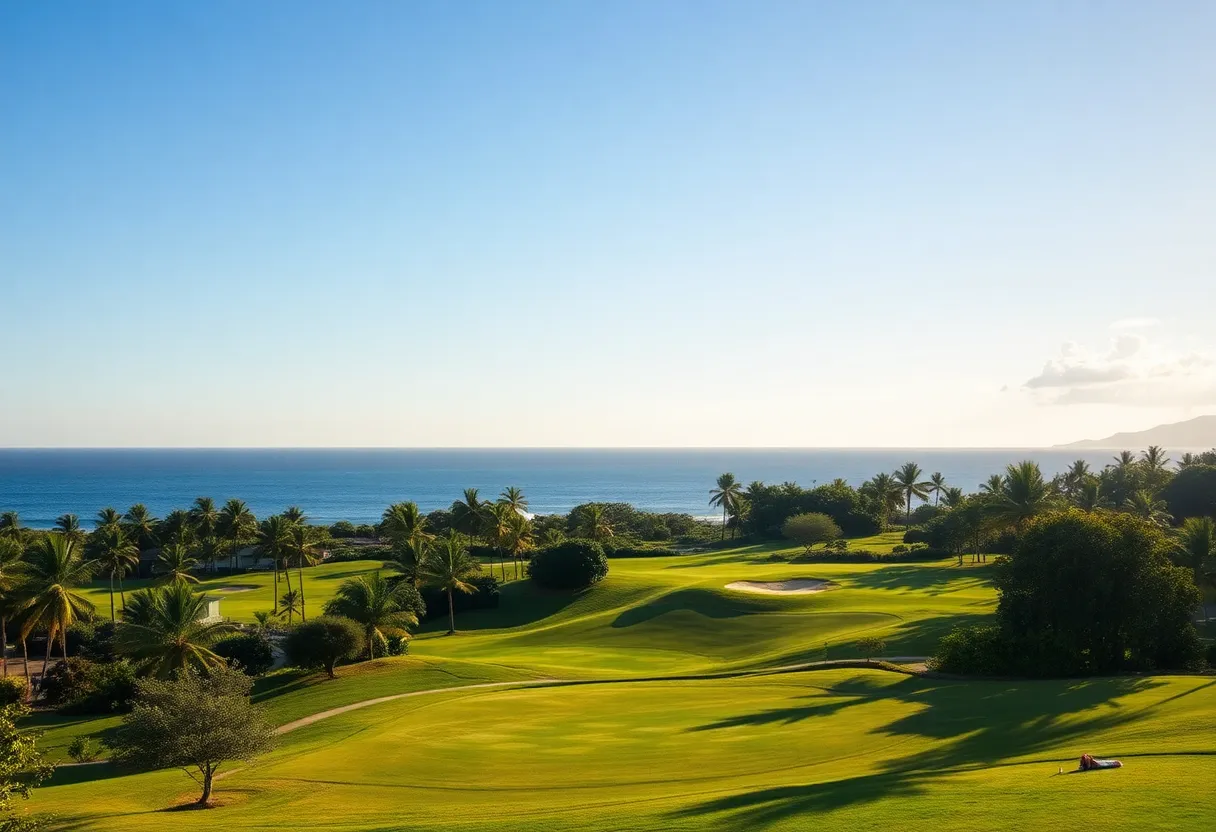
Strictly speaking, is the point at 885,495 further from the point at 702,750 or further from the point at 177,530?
the point at 702,750

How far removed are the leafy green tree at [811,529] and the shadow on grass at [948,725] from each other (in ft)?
215

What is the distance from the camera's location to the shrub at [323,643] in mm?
48125

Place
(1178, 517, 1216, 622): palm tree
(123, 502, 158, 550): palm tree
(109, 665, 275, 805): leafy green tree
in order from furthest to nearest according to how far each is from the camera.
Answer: (123, 502, 158, 550): palm tree, (1178, 517, 1216, 622): palm tree, (109, 665, 275, 805): leafy green tree

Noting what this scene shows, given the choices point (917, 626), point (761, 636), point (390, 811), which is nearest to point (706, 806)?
point (390, 811)

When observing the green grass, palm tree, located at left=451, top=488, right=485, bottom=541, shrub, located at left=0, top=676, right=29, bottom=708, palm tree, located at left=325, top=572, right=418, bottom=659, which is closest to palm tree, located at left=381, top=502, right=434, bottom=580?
palm tree, located at left=451, top=488, right=485, bottom=541

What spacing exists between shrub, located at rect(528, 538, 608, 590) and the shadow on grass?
1650 inches

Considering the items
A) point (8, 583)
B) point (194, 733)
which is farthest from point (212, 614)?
point (194, 733)

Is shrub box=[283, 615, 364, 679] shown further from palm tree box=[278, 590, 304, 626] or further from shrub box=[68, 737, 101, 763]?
palm tree box=[278, 590, 304, 626]

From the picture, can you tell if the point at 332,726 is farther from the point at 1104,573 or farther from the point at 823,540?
the point at 823,540

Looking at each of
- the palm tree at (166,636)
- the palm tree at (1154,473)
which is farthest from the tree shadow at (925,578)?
the palm tree at (166,636)

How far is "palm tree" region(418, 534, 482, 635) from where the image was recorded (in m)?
70.2

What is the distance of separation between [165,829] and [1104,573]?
121 feet

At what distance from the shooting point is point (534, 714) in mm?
37250

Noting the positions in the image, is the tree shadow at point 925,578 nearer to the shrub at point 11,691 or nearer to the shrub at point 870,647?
the shrub at point 870,647
